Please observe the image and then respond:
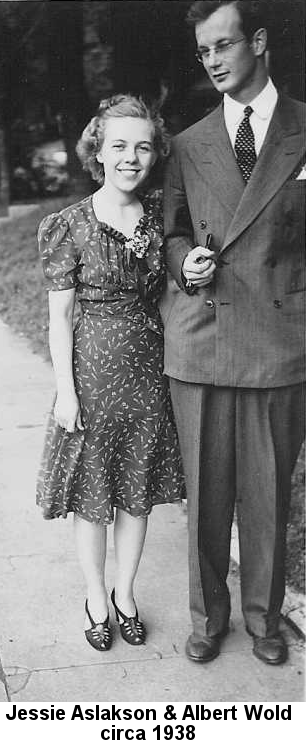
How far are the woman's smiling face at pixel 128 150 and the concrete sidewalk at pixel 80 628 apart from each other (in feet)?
4.76

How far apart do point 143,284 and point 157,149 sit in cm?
38

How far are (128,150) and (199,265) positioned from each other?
0.38 meters

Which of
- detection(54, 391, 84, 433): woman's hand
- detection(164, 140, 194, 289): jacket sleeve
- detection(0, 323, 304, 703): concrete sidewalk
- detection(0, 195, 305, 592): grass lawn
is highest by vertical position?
detection(164, 140, 194, 289): jacket sleeve

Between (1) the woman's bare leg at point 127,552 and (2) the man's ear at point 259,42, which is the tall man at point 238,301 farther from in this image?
(1) the woman's bare leg at point 127,552

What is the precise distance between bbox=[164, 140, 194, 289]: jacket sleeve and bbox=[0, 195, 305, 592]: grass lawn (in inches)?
50.6

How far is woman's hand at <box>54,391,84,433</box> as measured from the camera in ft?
8.46

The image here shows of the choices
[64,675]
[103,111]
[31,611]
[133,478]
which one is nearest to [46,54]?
[103,111]

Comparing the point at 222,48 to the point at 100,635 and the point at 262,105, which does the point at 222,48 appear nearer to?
the point at 262,105

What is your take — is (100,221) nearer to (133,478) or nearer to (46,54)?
(133,478)

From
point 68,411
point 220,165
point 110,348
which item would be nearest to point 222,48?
point 220,165

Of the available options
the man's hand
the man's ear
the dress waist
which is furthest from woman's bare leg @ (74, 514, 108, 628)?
the man's ear

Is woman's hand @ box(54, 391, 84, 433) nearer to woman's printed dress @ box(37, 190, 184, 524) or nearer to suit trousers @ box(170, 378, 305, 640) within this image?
woman's printed dress @ box(37, 190, 184, 524)

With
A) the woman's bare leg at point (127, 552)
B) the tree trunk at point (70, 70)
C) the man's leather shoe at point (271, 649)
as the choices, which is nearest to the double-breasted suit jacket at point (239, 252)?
the woman's bare leg at point (127, 552)

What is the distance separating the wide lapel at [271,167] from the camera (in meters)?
2.37
